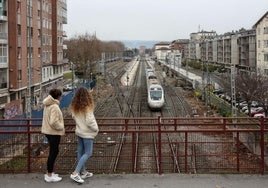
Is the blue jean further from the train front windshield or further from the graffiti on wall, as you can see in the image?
the train front windshield

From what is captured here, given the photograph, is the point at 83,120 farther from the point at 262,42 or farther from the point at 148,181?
the point at 262,42

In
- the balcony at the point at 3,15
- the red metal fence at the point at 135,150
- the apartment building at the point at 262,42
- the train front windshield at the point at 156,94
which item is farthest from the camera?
the apartment building at the point at 262,42

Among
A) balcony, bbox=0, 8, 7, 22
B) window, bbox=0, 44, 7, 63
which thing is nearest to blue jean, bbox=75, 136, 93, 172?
window, bbox=0, 44, 7, 63

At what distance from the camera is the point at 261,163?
7.76 m

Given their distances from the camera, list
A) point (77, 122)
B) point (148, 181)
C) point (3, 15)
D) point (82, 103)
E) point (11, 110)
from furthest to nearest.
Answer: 1. point (3, 15)
2. point (11, 110)
3. point (148, 181)
4. point (77, 122)
5. point (82, 103)

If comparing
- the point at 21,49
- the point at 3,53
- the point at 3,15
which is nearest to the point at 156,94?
the point at 21,49

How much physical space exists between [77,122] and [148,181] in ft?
5.20

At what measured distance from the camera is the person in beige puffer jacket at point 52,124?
7.06m

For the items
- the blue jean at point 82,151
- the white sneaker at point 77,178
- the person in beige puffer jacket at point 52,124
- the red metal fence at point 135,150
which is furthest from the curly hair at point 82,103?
the white sneaker at point 77,178

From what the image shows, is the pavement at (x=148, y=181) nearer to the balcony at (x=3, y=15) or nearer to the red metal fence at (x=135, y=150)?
the red metal fence at (x=135, y=150)

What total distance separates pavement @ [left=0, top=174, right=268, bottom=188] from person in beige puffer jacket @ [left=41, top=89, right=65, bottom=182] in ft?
0.66

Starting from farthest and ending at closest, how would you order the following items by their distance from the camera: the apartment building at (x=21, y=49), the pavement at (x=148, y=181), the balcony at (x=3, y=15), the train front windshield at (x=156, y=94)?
the train front windshield at (x=156, y=94), the apartment building at (x=21, y=49), the balcony at (x=3, y=15), the pavement at (x=148, y=181)

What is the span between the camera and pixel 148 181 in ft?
23.6

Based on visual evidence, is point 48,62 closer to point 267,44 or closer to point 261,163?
point 267,44
